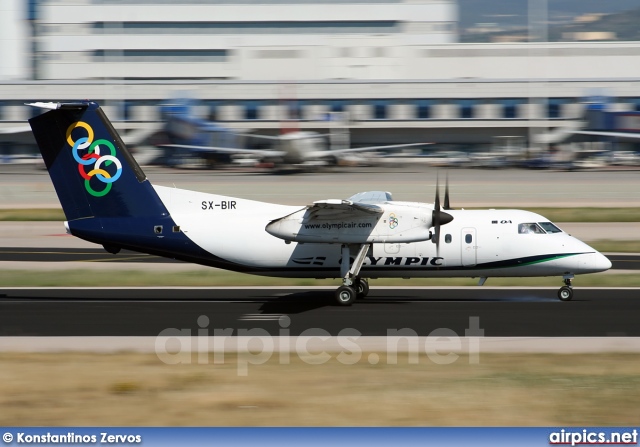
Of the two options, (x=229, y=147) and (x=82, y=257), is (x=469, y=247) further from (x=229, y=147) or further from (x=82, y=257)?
(x=229, y=147)

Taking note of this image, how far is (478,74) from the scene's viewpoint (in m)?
94.2

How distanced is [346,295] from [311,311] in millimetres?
1173

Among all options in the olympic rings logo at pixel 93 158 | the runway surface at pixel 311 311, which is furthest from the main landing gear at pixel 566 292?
the olympic rings logo at pixel 93 158

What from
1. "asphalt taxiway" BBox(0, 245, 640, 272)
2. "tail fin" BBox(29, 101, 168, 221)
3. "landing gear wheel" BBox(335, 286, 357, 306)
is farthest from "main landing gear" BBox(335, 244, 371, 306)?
"asphalt taxiway" BBox(0, 245, 640, 272)

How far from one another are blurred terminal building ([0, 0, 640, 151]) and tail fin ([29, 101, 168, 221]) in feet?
218

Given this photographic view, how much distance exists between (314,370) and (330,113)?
76539 mm

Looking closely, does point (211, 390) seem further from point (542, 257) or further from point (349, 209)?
point (542, 257)

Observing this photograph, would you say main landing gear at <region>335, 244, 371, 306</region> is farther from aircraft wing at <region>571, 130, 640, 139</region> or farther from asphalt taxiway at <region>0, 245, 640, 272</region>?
aircraft wing at <region>571, 130, 640, 139</region>

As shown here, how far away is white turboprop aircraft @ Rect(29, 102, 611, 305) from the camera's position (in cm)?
1980

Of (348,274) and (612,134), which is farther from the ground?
(612,134)

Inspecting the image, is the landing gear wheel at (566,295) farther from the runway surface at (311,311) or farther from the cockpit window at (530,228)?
the cockpit window at (530,228)

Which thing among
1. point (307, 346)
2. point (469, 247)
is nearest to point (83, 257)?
point (469, 247)

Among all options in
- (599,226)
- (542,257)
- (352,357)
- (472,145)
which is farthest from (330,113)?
(352,357)

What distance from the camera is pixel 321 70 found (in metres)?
92.1
